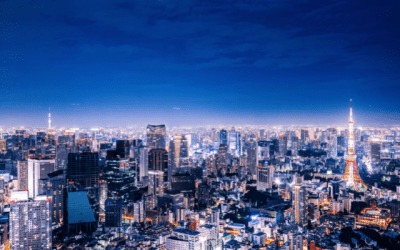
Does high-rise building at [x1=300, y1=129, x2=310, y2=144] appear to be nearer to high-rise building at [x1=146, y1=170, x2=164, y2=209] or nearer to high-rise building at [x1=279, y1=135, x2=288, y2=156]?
high-rise building at [x1=279, y1=135, x2=288, y2=156]

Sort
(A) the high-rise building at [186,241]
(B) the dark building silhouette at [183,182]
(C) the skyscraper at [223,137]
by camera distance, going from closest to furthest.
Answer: (A) the high-rise building at [186,241] < (B) the dark building silhouette at [183,182] < (C) the skyscraper at [223,137]

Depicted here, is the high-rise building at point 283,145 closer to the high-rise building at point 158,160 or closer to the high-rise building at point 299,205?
the high-rise building at point 158,160

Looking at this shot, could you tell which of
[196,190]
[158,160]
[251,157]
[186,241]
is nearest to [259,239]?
[186,241]

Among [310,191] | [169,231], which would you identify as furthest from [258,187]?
[169,231]

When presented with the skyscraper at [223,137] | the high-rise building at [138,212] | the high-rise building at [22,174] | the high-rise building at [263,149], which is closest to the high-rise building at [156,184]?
the high-rise building at [138,212]

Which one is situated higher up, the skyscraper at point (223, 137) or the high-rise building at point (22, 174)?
the skyscraper at point (223, 137)

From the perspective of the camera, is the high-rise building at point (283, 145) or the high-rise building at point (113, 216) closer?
the high-rise building at point (113, 216)

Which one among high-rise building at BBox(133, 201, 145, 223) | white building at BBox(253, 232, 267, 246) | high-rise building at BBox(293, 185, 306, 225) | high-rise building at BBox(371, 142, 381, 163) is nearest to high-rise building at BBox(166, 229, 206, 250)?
white building at BBox(253, 232, 267, 246)
